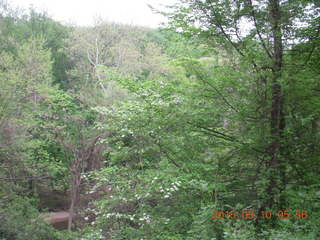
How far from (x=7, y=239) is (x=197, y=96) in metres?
6.80

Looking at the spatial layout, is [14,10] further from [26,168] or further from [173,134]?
[173,134]

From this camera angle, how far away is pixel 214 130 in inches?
166

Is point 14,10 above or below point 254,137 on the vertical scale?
above

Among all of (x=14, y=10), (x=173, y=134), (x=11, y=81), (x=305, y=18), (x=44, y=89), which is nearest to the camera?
(x=305, y=18)

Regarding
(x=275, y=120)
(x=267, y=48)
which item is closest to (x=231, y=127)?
(x=275, y=120)

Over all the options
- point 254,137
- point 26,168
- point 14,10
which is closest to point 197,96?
point 254,137

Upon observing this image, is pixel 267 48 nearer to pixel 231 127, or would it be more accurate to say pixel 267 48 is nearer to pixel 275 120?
pixel 275 120

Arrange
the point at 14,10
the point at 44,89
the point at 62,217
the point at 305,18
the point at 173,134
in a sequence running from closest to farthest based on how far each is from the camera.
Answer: the point at 305,18 → the point at 173,134 → the point at 44,89 → the point at 62,217 → the point at 14,10
